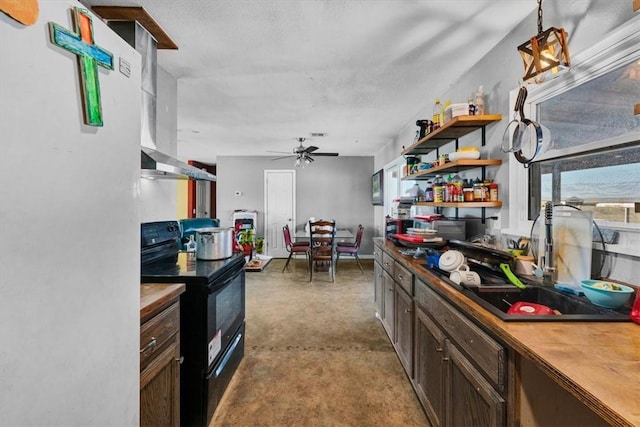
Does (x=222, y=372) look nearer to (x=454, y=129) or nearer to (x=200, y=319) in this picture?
(x=200, y=319)

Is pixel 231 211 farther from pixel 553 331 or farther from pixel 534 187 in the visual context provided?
pixel 553 331

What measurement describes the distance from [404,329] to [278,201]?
501 cm

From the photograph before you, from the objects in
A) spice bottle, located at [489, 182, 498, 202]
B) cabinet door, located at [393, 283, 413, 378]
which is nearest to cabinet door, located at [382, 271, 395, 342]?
cabinet door, located at [393, 283, 413, 378]

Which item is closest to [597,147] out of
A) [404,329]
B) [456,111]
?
[456,111]

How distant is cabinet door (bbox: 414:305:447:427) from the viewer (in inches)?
55.4

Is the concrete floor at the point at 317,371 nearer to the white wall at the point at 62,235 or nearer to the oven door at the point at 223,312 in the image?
the oven door at the point at 223,312

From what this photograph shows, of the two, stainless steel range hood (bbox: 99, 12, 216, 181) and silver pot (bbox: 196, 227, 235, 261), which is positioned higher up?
stainless steel range hood (bbox: 99, 12, 216, 181)

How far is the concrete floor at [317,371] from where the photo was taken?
5.65 ft

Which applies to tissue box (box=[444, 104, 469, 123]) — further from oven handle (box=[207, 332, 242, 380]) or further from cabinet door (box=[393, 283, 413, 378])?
oven handle (box=[207, 332, 242, 380])

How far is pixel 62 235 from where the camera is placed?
0.62 meters

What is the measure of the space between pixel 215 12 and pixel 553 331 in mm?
2220

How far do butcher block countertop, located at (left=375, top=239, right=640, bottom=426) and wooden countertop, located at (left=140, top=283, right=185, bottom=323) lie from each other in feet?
4.06

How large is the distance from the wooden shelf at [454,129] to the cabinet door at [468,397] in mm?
1434

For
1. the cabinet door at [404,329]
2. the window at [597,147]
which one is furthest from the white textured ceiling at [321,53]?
the cabinet door at [404,329]
